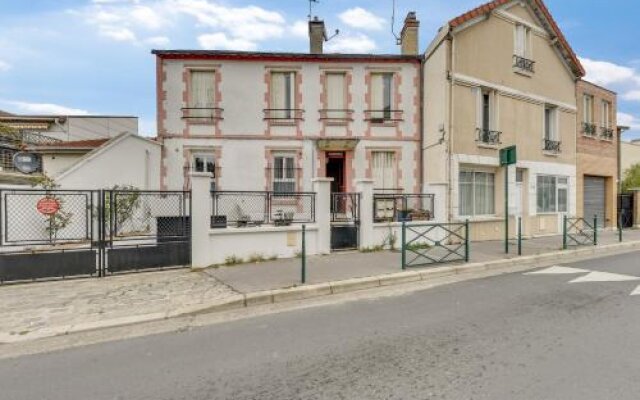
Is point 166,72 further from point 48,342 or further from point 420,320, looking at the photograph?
point 420,320

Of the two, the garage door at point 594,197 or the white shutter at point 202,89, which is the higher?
the white shutter at point 202,89

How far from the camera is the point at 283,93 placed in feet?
45.9

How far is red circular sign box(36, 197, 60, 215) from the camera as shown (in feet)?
23.7

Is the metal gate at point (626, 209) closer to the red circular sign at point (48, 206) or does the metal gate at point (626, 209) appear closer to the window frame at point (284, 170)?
the window frame at point (284, 170)

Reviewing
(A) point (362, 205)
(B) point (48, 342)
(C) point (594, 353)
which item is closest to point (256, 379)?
(B) point (48, 342)

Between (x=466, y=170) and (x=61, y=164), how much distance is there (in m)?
14.5

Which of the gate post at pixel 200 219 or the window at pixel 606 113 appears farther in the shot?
the window at pixel 606 113

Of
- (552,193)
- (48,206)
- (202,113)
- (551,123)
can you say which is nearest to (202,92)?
(202,113)

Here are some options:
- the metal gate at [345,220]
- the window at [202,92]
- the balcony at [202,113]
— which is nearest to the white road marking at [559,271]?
the metal gate at [345,220]

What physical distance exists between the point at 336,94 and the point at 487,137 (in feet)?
17.9

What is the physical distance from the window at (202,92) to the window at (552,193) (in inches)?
496

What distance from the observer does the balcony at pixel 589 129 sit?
17016 millimetres

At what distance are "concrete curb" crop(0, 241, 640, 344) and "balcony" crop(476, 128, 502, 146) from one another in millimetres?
4398

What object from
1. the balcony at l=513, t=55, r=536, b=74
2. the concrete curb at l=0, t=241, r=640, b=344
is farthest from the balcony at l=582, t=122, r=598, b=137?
the concrete curb at l=0, t=241, r=640, b=344
